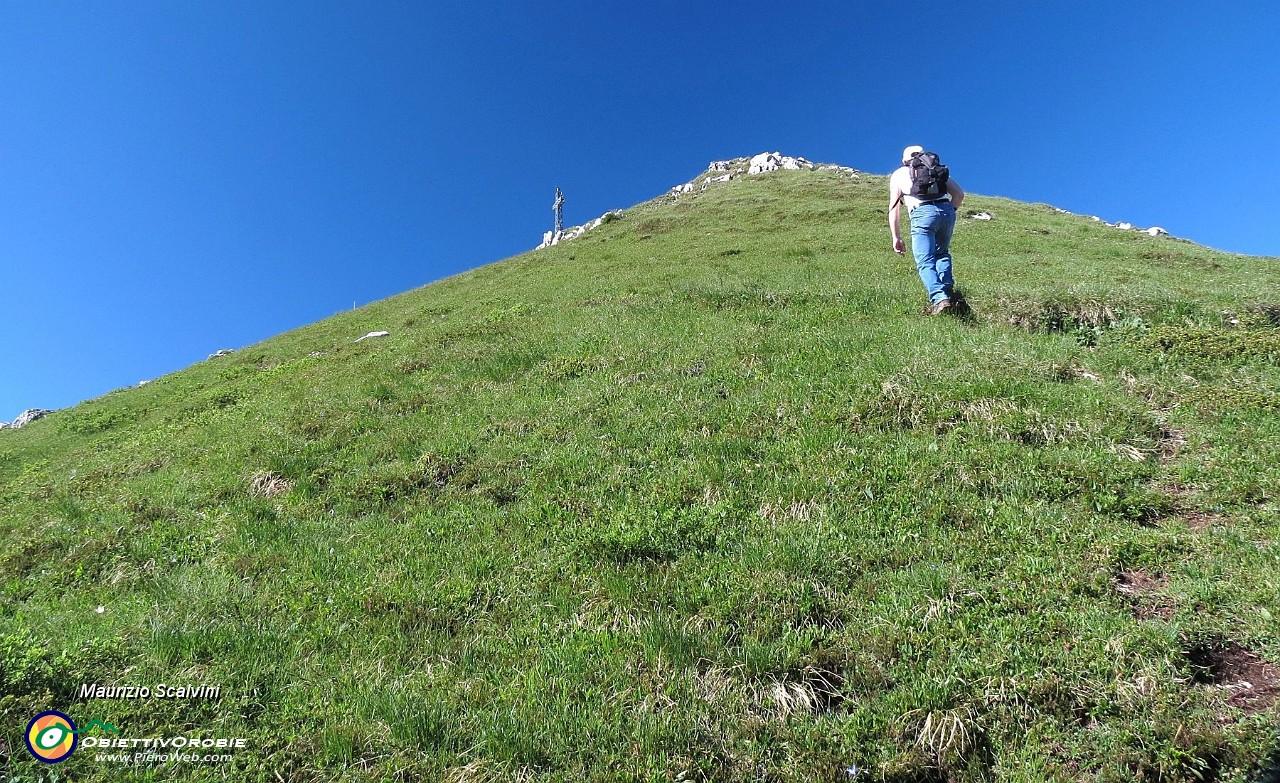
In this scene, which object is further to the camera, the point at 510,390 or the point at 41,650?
the point at 510,390

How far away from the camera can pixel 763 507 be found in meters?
6.91

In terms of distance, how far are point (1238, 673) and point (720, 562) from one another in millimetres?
3820

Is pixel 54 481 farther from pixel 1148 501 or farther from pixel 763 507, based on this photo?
pixel 1148 501

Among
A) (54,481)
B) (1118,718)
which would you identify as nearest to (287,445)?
(54,481)

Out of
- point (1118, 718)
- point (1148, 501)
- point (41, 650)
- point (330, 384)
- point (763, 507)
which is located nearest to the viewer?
point (1118, 718)

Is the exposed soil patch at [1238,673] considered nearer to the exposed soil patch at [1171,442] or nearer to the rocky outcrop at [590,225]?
the exposed soil patch at [1171,442]

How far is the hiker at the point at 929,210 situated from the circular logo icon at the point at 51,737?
42.7 feet

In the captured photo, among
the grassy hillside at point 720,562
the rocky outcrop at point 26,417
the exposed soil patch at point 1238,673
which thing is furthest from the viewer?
the rocky outcrop at point 26,417

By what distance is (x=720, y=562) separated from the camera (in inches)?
238

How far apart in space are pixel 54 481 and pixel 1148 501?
17828 mm

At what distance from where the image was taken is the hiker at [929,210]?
11836mm

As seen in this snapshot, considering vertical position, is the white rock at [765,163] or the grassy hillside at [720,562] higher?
the white rock at [765,163]

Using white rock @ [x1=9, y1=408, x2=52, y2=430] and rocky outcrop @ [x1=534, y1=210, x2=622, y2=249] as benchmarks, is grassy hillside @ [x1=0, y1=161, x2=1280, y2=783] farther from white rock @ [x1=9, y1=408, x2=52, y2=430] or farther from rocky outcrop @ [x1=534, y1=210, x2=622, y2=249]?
rocky outcrop @ [x1=534, y1=210, x2=622, y2=249]

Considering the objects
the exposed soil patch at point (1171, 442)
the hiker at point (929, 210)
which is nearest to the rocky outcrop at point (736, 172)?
the hiker at point (929, 210)
